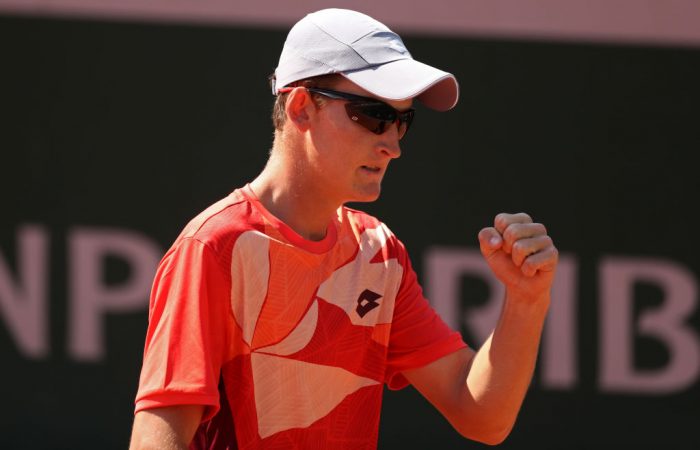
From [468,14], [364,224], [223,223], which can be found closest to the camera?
[223,223]

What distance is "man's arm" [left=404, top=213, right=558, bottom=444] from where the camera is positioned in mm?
2590

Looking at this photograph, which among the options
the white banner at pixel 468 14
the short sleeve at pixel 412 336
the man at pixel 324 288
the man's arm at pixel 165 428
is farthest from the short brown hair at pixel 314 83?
the white banner at pixel 468 14

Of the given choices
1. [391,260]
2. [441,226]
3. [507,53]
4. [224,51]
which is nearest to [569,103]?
[507,53]

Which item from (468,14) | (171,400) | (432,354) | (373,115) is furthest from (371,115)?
(468,14)

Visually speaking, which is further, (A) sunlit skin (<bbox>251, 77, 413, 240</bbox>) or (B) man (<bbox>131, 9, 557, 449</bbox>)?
(A) sunlit skin (<bbox>251, 77, 413, 240</bbox>)

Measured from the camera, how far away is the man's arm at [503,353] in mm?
2590

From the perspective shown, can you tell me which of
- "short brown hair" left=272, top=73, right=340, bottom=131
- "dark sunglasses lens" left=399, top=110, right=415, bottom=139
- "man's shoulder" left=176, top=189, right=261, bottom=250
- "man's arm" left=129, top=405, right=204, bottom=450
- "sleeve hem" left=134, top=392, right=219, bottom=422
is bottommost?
"man's arm" left=129, top=405, right=204, bottom=450

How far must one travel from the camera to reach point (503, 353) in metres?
2.76

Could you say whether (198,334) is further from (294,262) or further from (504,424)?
(504,424)

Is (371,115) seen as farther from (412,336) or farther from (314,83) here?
(412,336)

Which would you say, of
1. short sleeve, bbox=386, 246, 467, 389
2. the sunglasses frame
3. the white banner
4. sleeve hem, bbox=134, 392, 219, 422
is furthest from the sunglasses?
the white banner

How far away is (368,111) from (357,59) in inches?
4.5

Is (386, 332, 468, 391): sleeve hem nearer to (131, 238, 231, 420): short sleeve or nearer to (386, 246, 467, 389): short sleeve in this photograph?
(386, 246, 467, 389): short sleeve

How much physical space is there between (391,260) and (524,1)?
2.76 m
